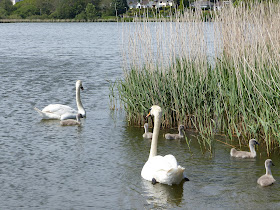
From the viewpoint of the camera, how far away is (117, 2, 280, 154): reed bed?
1083cm

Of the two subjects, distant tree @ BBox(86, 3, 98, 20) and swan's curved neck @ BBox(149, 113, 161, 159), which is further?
distant tree @ BBox(86, 3, 98, 20)

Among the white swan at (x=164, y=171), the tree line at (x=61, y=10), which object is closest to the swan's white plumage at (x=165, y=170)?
the white swan at (x=164, y=171)

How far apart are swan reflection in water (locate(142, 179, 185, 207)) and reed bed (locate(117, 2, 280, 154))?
7.48ft

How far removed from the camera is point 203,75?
475 inches

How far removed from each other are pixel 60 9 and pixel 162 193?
12406cm

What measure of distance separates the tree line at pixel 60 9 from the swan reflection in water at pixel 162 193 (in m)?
107

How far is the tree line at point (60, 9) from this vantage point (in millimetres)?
120500

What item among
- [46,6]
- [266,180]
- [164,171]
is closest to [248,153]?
[266,180]

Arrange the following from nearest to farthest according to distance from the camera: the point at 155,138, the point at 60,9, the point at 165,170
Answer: the point at 165,170
the point at 155,138
the point at 60,9

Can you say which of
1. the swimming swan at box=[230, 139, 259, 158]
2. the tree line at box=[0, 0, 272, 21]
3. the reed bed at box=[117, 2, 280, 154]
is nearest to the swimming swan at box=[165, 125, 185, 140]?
the reed bed at box=[117, 2, 280, 154]

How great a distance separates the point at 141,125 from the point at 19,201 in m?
5.71

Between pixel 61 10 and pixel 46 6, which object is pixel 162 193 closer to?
pixel 61 10

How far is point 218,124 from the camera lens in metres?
11.7

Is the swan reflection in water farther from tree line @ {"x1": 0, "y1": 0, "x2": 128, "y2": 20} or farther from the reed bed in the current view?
tree line @ {"x1": 0, "y1": 0, "x2": 128, "y2": 20}
